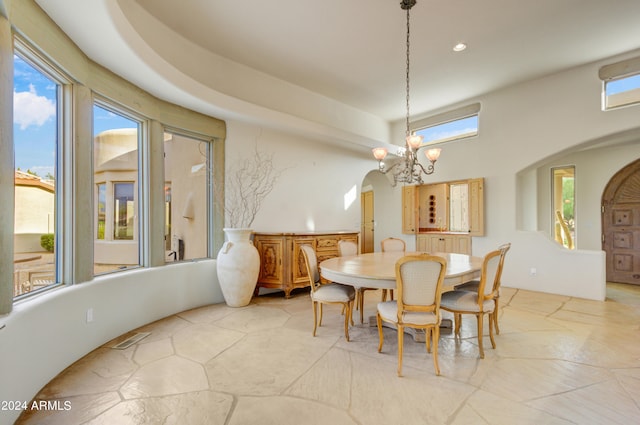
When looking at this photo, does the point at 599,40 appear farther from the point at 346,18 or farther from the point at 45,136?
the point at 45,136

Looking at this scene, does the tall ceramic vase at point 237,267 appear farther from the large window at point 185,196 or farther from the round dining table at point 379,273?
the round dining table at point 379,273

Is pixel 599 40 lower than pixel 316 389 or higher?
higher

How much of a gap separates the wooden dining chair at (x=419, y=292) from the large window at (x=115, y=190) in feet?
9.53

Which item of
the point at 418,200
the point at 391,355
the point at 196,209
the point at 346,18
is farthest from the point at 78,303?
the point at 418,200

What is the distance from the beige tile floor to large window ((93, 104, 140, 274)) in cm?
91

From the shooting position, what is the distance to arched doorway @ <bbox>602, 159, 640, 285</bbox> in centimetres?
552

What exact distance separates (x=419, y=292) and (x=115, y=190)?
3371 millimetres

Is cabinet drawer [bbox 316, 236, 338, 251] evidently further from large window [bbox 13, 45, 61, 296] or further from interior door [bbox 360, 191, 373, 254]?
large window [bbox 13, 45, 61, 296]

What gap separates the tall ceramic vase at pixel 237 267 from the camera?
153 inches

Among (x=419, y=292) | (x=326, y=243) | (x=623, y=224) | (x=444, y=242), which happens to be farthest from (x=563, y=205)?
(x=419, y=292)

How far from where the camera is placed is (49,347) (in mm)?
2172

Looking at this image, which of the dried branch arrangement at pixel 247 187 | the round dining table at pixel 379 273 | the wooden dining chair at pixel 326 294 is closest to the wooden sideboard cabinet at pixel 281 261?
the dried branch arrangement at pixel 247 187

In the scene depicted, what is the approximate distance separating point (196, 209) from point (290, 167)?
1.69 metres

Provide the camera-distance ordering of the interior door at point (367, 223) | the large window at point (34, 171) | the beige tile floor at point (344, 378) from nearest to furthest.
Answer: the beige tile floor at point (344, 378)
the large window at point (34, 171)
the interior door at point (367, 223)
